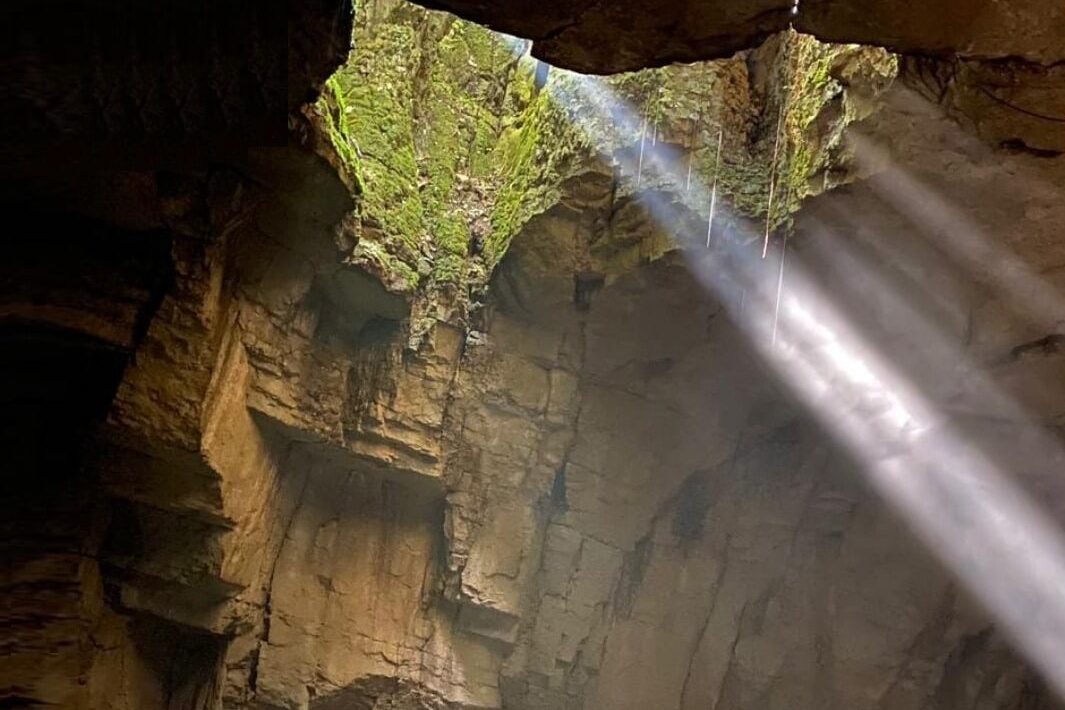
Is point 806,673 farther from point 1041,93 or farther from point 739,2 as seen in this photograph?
point 739,2

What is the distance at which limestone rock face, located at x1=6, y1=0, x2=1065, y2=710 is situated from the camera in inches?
201

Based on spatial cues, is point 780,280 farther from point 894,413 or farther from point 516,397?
point 516,397

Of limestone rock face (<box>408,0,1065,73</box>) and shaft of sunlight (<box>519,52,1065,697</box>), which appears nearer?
limestone rock face (<box>408,0,1065,73</box>)

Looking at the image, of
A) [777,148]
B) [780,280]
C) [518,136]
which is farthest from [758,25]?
[518,136]

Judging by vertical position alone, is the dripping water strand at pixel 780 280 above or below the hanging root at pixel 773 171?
below

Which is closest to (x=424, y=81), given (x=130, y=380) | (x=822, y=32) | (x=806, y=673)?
(x=130, y=380)

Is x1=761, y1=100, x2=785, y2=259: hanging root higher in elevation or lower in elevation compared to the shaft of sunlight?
higher

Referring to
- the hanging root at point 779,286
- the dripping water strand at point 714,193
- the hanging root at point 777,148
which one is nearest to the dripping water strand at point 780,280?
the hanging root at point 779,286

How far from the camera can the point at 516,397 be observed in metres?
7.14

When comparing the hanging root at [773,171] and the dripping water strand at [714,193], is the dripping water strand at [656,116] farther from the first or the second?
the hanging root at [773,171]

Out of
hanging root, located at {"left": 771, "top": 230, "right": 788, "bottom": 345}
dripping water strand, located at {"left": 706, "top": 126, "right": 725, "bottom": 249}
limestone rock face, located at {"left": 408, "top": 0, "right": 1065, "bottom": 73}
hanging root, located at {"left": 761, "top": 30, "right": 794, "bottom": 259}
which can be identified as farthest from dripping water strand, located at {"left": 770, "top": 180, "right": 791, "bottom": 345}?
limestone rock face, located at {"left": 408, "top": 0, "right": 1065, "bottom": 73}

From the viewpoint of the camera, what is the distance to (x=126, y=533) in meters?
6.09

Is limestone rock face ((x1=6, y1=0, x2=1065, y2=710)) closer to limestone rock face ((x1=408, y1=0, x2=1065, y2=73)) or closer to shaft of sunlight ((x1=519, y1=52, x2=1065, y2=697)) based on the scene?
shaft of sunlight ((x1=519, y1=52, x2=1065, y2=697))

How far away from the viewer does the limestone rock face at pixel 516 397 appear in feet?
16.8
